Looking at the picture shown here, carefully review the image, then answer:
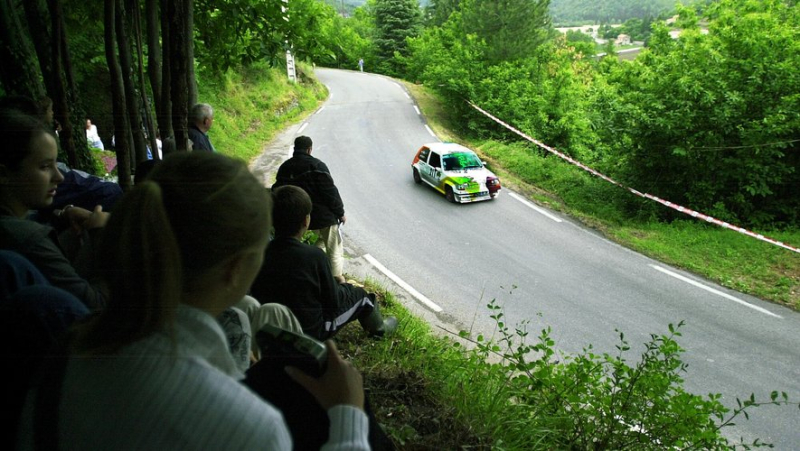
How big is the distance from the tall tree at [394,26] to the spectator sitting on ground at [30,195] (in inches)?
1476

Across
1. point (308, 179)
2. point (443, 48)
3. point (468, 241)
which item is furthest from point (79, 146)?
point (443, 48)

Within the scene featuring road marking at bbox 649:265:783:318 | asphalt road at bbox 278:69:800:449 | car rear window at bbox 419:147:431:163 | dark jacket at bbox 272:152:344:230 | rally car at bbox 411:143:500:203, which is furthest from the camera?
car rear window at bbox 419:147:431:163

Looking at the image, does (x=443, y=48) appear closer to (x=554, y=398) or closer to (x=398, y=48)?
(x=398, y=48)

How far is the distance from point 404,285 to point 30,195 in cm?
664

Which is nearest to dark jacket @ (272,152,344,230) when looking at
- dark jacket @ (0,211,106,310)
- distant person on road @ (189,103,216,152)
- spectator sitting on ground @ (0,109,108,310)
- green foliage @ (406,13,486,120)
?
distant person on road @ (189,103,216,152)

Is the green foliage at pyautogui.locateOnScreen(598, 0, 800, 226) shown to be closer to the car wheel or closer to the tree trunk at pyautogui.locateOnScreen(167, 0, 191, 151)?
the car wheel

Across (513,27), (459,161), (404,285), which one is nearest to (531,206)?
(459,161)

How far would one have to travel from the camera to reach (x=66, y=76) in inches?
192

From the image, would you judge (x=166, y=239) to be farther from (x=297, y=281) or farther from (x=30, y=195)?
(x=297, y=281)

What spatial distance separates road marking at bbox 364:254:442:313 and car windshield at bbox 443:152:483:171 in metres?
4.04

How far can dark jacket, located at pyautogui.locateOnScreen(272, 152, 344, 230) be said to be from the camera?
536 cm

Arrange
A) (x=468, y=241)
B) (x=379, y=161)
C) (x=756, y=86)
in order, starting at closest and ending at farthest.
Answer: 1. (x=468, y=241)
2. (x=756, y=86)
3. (x=379, y=161)

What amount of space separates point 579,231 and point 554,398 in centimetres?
812

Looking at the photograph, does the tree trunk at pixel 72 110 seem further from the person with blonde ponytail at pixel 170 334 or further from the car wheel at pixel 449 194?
the car wheel at pixel 449 194
